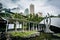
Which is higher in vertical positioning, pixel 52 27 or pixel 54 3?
pixel 54 3

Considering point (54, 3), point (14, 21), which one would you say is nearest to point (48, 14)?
point (54, 3)

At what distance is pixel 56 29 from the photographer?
7.83 ft

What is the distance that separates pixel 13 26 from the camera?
242 cm

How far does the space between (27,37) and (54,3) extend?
790 mm

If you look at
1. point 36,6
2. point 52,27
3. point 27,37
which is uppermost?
point 36,6

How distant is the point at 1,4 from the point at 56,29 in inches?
43.6

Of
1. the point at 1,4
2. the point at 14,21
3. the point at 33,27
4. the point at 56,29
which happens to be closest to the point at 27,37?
the point at 33,27

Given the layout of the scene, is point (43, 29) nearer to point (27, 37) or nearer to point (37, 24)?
point (37, 24)

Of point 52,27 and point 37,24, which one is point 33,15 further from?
point 52,27

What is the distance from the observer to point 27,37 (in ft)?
7.84

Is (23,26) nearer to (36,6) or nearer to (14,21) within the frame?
(14,21)

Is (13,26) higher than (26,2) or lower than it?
lower

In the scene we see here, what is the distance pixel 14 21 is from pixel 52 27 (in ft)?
2.28

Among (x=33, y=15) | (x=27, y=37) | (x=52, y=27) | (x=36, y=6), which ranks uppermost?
(x=36, y=6)
